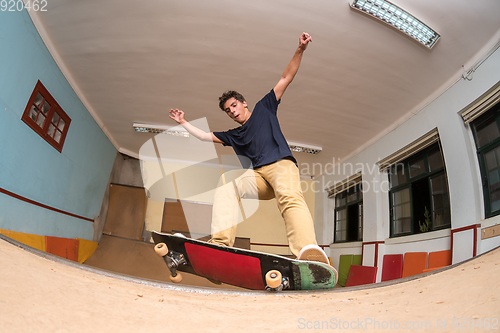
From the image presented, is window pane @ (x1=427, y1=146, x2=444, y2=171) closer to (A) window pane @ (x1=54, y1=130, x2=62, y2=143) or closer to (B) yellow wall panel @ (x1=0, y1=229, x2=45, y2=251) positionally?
(B) yellow wall panel @ (x1=0, y1=229, x2=45, y2=251)

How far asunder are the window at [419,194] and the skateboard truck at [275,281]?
3962mm

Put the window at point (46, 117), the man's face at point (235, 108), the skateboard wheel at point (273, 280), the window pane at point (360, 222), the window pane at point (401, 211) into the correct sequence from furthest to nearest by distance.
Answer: the window pane at point (360, 222) < the window pane at point (401, 211) < the window at point (46, 117) < the man's face at point (235, 108) < the skateboard wheel at point (273, 280)

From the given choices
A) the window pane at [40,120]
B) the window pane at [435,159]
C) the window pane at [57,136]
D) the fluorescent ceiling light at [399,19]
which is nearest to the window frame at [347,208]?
the window pane at [435,159]

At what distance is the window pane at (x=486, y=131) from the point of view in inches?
145

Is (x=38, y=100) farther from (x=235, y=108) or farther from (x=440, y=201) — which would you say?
(x=440, y=201)

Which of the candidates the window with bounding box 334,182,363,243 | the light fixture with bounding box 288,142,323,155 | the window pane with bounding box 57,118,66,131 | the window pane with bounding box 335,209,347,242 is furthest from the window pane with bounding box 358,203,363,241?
the window pane with bounding box 57,118,66,131

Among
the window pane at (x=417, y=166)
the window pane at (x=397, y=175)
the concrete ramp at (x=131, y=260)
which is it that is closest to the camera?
the window pane at (x=417, y=166)

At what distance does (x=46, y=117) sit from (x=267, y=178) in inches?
159

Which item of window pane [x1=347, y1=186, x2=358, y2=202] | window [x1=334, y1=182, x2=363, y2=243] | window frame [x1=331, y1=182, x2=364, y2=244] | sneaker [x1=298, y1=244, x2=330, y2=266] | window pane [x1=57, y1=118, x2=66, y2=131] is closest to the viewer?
sneaker [x1=298, y1=244, x2=330, y2=266]

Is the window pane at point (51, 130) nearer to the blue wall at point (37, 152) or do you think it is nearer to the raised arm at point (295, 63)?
the blue wall at point (37, 152)

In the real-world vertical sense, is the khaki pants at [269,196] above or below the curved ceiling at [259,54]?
below

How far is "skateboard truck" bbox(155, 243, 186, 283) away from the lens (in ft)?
5.45

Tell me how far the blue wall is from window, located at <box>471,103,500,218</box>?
6.12 metres

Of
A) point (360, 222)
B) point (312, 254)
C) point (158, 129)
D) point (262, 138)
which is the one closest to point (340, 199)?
point (360, 222)
